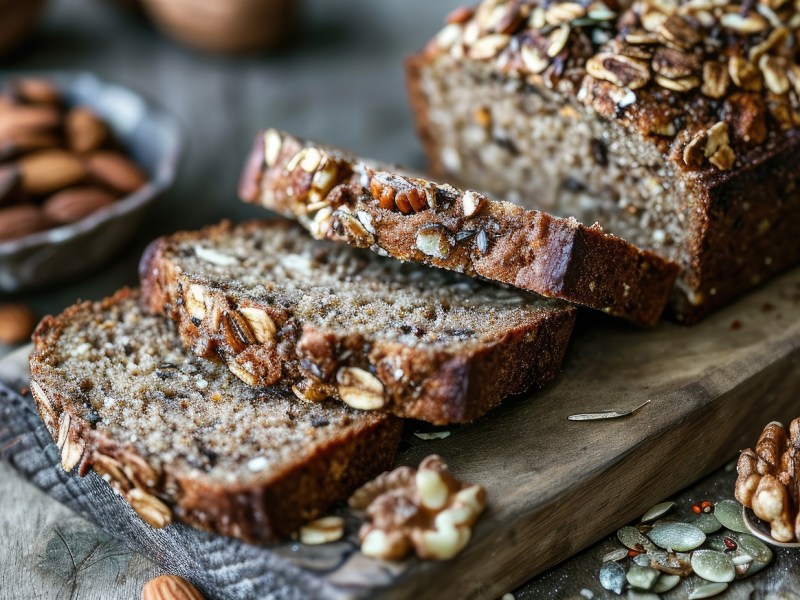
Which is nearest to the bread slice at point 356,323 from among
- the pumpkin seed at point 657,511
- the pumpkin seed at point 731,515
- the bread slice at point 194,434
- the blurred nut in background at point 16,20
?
the bread slice at point 194,434

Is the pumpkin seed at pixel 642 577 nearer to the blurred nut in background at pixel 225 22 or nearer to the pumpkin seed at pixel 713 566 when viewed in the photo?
the pumpkin seed at pixel 713 566

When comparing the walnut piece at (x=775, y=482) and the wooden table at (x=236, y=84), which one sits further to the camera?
the wooden table at (x=236, y=84)

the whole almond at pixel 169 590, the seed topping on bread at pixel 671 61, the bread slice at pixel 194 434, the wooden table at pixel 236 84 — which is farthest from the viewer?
the wooden table at pixel 236 84

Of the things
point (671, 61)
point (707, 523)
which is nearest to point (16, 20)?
point (671, 61)

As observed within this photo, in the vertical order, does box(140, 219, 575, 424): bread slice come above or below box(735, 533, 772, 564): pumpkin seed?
above

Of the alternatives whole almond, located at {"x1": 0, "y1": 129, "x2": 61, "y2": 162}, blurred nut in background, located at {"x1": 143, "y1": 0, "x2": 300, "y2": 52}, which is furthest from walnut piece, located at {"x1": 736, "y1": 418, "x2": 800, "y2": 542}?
blurred nut in background, located at {"x1": 143, "y1": 0, "x2": 300, "y2": 52}

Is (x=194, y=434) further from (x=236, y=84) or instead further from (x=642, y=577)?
(x=236, y=84)

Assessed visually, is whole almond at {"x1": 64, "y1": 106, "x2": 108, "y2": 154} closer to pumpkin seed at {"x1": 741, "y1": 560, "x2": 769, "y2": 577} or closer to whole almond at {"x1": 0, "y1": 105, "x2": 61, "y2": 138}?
whole almond at {"x1": 0, "y1": 105, "x2": 61, "y2": 138}
